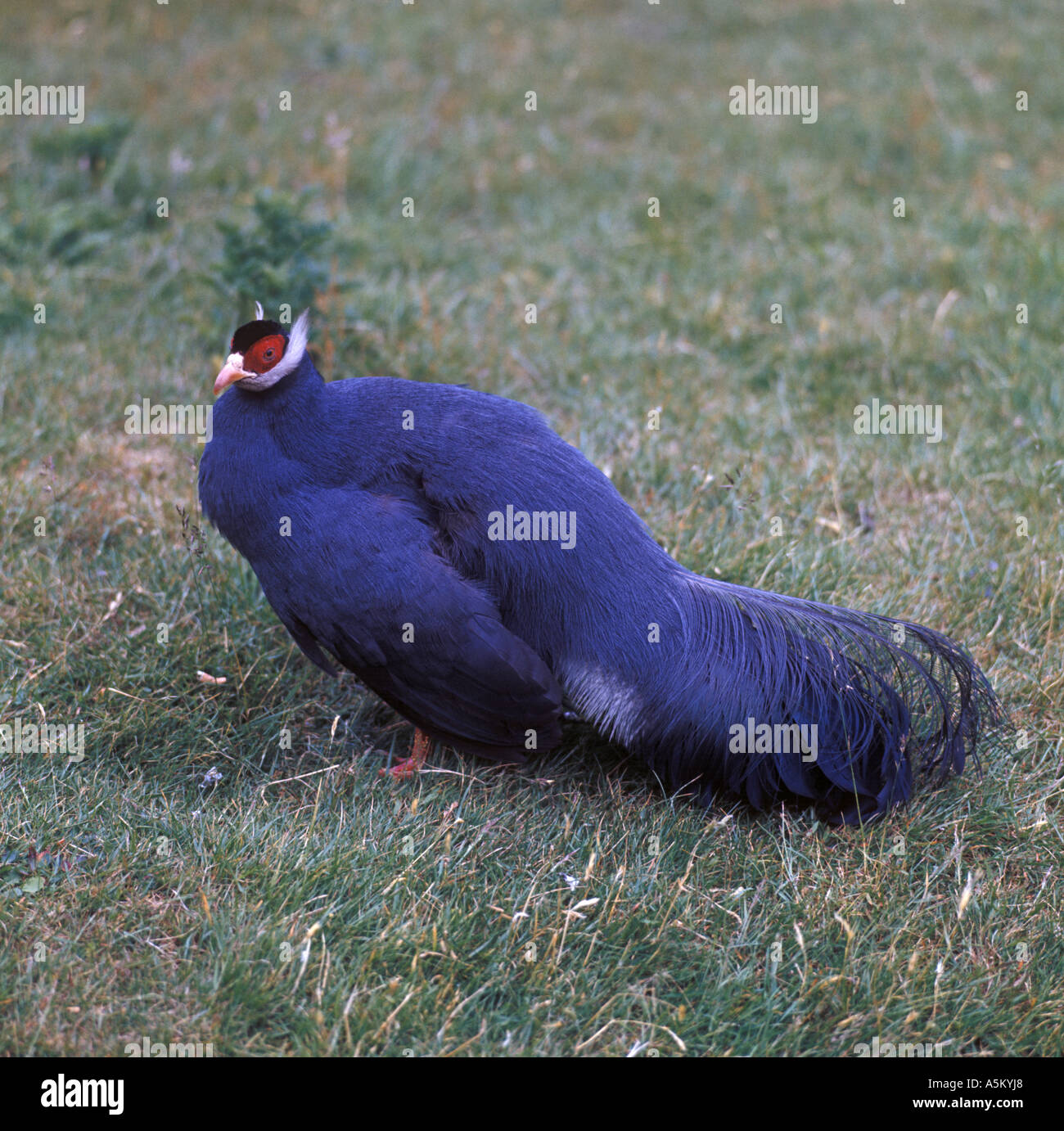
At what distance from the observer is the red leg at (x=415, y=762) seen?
14.0 ft

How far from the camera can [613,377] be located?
6.49 m

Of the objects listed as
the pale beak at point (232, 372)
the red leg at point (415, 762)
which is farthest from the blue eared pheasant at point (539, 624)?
the red leg at point (415, 762)

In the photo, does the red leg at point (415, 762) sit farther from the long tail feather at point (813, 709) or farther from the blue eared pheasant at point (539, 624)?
the long tail feather at point (813, 709)

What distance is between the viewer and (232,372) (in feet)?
13.0

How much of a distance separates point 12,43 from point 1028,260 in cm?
749

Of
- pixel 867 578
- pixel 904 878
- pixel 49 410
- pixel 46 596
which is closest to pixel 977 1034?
pixel 904 878

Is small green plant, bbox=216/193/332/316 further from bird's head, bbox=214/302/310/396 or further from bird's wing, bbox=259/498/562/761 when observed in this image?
bird's wing, bbox=259/498/562/761

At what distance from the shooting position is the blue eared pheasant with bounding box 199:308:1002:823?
12.9 feet

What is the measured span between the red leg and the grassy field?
0.44 feet

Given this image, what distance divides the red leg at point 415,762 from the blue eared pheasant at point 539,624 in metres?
0.19

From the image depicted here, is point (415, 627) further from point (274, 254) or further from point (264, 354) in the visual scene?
point (274, 254)

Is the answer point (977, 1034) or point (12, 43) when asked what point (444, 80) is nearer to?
point (12, 43)

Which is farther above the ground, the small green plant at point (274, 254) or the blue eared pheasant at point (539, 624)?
the small green plant at point (274, 254)

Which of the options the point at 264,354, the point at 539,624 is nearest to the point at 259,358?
the point at 264,354
